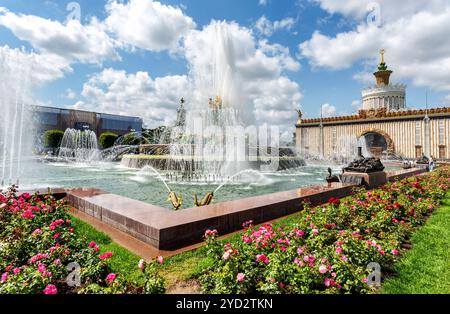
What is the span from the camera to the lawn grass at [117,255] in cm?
305

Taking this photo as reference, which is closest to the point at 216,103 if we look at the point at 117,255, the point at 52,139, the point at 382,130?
the point at 117,255

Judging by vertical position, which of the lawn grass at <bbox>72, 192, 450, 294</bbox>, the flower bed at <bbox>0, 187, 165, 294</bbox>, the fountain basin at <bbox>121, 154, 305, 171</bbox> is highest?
the fountain basin at <bbox>121, 154, 305, 171</bbox>

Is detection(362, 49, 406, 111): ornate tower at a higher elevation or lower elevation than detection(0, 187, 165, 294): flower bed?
higher

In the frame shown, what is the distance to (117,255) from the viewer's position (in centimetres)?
360

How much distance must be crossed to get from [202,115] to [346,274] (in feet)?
66.3

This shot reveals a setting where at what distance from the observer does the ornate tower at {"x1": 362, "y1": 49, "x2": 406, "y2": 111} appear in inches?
1825

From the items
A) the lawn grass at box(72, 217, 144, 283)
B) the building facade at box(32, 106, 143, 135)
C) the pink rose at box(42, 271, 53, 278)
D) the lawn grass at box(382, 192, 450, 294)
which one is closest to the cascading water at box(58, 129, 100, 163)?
the building facade at box(32, 106, 143, 135)

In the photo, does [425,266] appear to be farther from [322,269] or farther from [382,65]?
[382,65]

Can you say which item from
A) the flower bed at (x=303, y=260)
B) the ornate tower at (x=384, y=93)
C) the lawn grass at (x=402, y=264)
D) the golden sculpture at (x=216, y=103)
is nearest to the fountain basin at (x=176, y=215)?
the lawn grass at (x=402, y=264)

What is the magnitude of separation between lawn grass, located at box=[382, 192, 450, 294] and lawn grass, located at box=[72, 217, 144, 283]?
2.87 meters

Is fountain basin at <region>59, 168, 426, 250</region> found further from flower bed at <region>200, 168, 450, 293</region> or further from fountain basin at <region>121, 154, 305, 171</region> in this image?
fountain basin at <region>121, 154, 305, 171</region>

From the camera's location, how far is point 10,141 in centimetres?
1240

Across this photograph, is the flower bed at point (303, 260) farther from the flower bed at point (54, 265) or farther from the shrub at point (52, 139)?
the shrub at point (52, 139)
